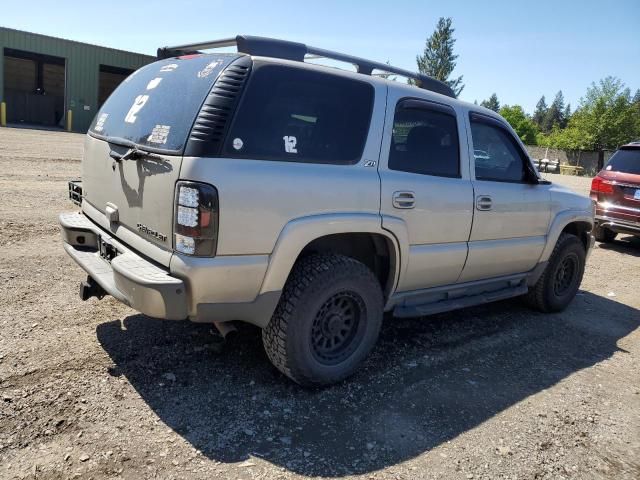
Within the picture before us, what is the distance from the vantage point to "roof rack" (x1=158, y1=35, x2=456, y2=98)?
2986 millimetres

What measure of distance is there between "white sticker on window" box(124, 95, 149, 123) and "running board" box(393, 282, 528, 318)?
2.27m

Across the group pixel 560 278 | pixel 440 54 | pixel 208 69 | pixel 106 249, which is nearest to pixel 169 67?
pixel 208 69

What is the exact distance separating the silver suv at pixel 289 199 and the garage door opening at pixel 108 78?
31328mm

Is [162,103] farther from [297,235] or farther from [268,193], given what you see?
[297,235]

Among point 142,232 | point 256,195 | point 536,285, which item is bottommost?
point 536,285

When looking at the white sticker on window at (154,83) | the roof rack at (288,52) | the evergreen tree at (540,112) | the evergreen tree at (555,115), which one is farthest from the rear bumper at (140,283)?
the evergreen tree at (540,112)

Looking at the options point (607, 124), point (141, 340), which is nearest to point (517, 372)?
point (141, 340)

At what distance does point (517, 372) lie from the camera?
3.86 metres

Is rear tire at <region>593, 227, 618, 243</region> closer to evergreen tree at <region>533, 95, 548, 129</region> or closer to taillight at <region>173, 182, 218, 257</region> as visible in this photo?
taillight at <region>173, 182, 218, 257</region>

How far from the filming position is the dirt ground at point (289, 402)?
2.60m

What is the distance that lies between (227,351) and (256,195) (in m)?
1.46

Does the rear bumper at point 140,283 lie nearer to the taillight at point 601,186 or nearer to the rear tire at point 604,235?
the taillight at point 601,186

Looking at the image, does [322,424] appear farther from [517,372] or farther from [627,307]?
[627,307]

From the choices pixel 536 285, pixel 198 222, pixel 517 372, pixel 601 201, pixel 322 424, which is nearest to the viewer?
pixel 198 222
